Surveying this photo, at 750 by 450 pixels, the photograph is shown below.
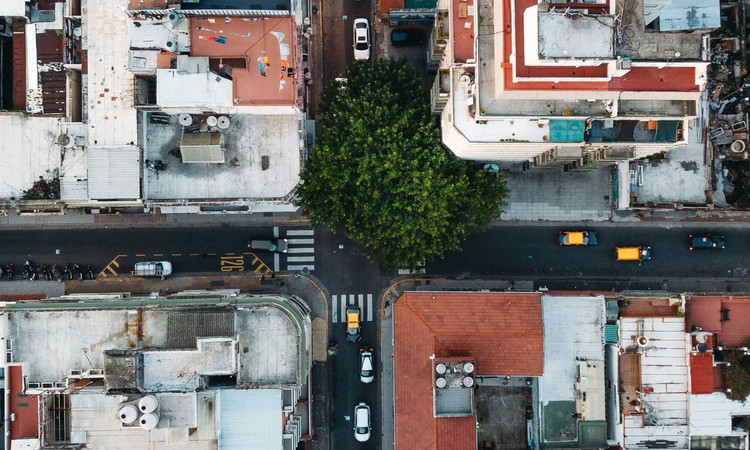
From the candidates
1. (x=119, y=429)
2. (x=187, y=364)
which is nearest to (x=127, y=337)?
(x=187, y=364)

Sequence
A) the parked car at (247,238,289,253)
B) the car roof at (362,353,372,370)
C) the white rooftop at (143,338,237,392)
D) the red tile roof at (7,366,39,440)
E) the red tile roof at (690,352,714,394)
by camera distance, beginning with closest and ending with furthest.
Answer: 1. the white rooftop at (143,338,237,392)
2. the red tile roof at (7,366,39,440)
3. the red tile roof at (690,352,714,394)
4. the car roof at (362,353,372,370)
5. the parked car at (247,238,289,253)

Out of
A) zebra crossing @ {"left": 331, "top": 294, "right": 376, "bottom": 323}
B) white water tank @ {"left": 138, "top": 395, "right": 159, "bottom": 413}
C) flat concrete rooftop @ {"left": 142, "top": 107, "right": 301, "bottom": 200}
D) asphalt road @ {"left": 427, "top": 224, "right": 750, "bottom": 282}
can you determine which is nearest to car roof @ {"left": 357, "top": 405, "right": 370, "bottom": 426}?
zebra crossing @ {"left": 331, "top": 294, "right": 376, "bottom": 323}

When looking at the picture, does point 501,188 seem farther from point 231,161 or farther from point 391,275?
point 231,161

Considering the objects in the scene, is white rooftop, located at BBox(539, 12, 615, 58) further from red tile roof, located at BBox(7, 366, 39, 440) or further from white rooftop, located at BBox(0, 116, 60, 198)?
red tile roof, located at BBox(7, 366, 39, 440)

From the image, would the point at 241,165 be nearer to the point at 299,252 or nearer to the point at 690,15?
the point at 299,252

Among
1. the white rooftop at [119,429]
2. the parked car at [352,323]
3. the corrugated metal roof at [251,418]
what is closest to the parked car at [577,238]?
the parked car at [352,323]

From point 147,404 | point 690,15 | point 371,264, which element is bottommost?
point 147,404

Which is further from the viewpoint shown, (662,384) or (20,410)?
(662,384)
